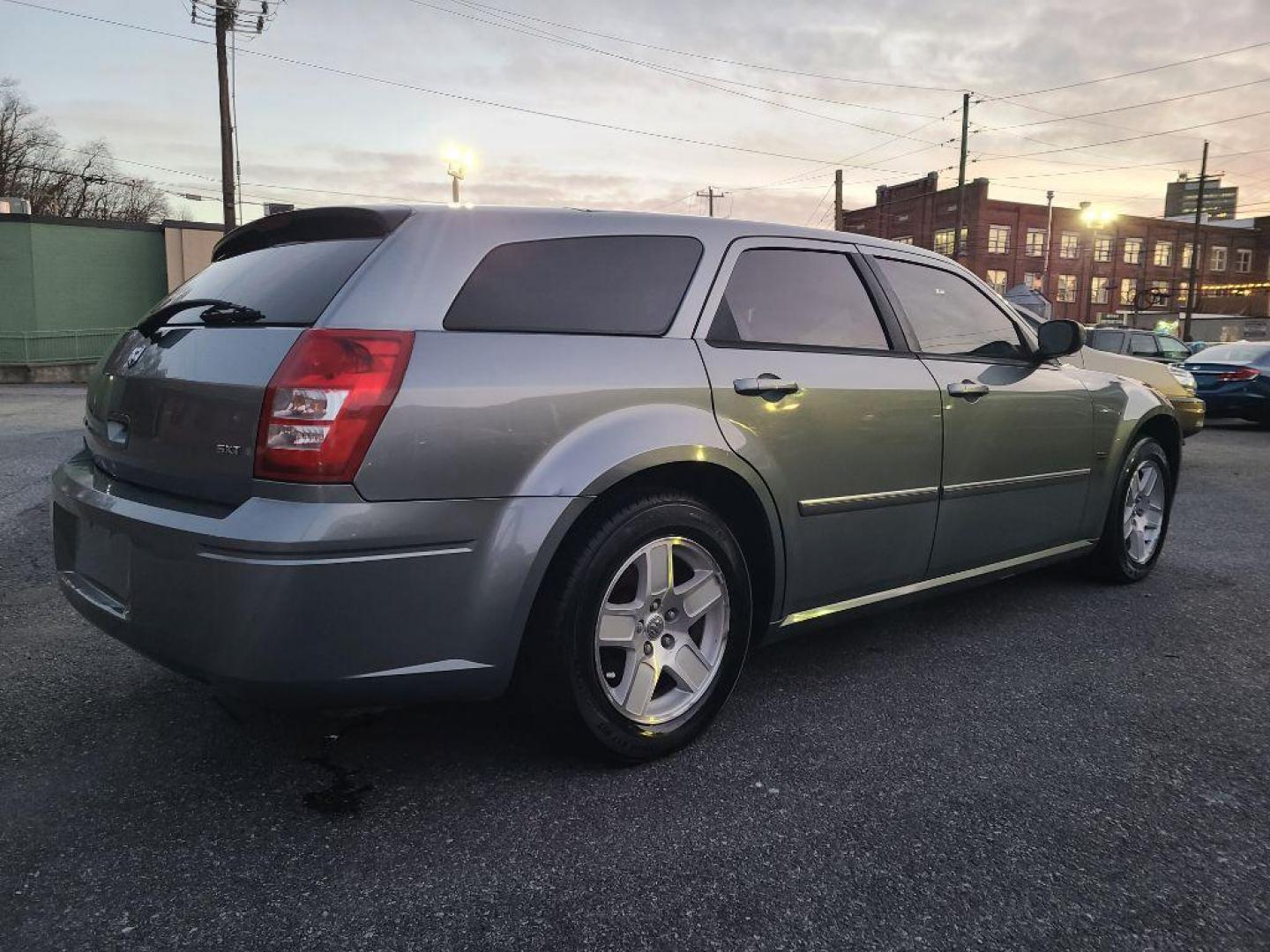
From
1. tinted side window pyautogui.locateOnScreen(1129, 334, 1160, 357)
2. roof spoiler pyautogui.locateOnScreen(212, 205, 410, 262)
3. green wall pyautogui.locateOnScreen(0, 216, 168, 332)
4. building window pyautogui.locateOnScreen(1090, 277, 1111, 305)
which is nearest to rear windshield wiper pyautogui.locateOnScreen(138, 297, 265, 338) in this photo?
roof spoiler pyautogui.locateOnScreen(212, 205, 410, 262)

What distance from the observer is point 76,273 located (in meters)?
25.8

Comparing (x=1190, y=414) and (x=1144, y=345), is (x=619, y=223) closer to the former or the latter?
(x=1190, y=414)

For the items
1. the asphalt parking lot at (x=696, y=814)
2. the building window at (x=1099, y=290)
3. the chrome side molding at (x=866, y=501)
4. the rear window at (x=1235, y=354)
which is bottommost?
the asphalt parking lot at (x=696, y=814)

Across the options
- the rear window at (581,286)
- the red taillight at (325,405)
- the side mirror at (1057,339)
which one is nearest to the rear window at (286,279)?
the red taillight at (325,405)

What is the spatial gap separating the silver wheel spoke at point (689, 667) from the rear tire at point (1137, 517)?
2.74 meters

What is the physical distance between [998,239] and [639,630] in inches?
2433

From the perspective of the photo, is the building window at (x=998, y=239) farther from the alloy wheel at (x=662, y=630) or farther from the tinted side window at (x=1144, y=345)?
the alloy wheel at (x=662, y=630)

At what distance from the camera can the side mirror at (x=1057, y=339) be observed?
388 cm

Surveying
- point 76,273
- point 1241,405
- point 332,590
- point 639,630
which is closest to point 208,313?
point 332,590

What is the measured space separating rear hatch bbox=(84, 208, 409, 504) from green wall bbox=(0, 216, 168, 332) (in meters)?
26.9

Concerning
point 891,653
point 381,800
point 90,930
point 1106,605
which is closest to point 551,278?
point 381,800

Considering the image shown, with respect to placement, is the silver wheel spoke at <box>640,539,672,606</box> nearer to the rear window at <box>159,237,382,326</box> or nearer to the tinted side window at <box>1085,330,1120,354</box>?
the rear window at <box>159,237,382,326</box>

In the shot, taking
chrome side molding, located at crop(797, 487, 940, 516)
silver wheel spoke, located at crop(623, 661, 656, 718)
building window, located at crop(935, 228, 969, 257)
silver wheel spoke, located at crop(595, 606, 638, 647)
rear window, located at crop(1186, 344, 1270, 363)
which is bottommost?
silver wheel spoke, located at crop(623, 661, 656, 718)

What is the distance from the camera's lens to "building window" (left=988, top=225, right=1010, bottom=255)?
57.0 metres
